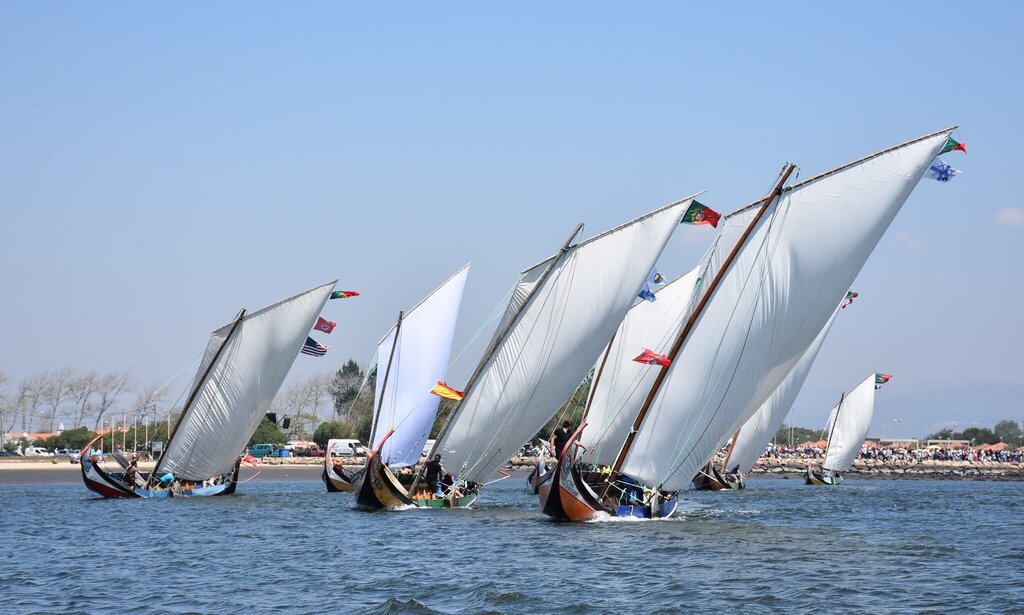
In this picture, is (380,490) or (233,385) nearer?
(380,490)

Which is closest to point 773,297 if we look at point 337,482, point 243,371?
point 243,371

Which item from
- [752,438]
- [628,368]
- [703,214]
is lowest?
[752,438]

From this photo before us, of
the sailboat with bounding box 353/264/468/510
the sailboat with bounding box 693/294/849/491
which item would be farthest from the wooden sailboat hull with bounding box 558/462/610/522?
the sailboat with bounding box 693/294/849/491

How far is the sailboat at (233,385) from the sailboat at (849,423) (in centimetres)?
5207

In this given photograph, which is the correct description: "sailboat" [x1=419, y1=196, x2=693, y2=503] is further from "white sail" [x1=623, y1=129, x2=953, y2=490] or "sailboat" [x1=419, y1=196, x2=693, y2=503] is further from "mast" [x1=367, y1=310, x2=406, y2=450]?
"mast" [x1=367, y1=310, x2=406, y2=450]

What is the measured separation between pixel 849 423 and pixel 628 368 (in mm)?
41939

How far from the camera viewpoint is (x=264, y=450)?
12669 centimetres

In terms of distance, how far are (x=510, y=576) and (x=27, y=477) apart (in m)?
67.2

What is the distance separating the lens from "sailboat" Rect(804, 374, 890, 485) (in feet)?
307

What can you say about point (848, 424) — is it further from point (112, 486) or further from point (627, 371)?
point (112, 486)

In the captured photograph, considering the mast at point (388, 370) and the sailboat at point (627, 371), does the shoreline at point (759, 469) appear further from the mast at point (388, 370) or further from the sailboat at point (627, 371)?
the sailboat at point (627, 371)

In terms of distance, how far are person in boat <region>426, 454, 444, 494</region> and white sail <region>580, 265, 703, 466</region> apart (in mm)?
10991

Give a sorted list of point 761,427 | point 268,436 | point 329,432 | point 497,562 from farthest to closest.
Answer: point 329,432
point 268,436
point 761,427
point 497,562

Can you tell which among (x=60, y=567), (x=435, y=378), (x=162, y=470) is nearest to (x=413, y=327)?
(x=435, y=378)
